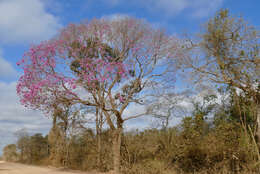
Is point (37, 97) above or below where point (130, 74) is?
below

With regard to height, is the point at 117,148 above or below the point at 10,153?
above

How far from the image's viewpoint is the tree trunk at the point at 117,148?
36.4 feet

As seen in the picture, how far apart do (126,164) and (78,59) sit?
5.18 m

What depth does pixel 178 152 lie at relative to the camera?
402 inches

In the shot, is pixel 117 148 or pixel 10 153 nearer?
pixel 117 148

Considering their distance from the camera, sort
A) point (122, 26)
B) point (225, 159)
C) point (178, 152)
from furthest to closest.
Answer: point (122, 26) → point (178, 152) → point (225, 159)

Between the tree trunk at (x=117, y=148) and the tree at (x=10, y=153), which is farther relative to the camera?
the tree at (x=10, y=153)

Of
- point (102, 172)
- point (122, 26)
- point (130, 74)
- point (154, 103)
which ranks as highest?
point (122, 26)

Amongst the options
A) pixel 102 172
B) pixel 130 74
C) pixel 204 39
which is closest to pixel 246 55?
pixel 204 39

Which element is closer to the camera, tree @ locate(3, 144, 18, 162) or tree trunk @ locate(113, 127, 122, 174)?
tree trunk @ locate(113, 127, 122, 174)

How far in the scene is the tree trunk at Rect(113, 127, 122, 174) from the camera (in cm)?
1109

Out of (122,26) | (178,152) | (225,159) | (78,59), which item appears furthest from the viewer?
(122,26)

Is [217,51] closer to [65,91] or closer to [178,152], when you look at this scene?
[178,152]

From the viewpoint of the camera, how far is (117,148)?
11289 mm
